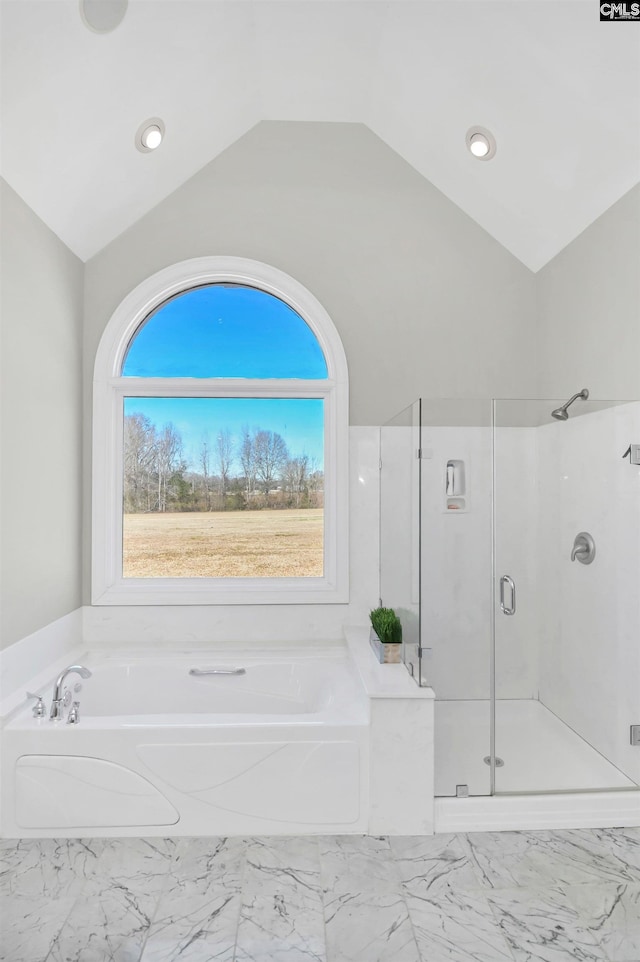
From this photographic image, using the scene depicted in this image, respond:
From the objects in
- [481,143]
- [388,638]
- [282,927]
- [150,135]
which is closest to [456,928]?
[282,927]

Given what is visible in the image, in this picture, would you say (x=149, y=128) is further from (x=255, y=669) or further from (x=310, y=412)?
(x=255, y=669)

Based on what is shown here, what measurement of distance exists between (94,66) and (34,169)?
467 millimetres

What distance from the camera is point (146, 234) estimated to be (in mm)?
3262

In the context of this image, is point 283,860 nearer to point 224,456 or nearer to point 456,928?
point 456,928

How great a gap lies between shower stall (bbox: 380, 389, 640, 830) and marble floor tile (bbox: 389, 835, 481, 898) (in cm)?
24

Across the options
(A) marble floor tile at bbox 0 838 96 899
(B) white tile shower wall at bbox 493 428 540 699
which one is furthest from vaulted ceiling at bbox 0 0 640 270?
(A) marble floor tile at bbox 0 838 96 899

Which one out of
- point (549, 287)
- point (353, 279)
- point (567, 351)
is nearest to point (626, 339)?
point (567, 351)

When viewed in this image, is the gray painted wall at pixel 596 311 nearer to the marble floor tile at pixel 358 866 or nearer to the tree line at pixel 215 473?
the tree line at pixel 215 473

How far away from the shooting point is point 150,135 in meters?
2.76

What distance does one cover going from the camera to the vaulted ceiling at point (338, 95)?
215cm

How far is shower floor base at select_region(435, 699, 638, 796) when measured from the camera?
2.39m

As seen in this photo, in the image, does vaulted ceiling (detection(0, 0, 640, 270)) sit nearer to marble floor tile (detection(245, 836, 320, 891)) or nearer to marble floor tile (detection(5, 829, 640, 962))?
marble floor tile (detection(5, 829, 640, 962))

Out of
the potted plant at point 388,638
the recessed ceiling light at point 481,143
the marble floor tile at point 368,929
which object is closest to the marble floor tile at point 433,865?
the marble floor tile at point 368,929

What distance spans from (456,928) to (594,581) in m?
1.44
